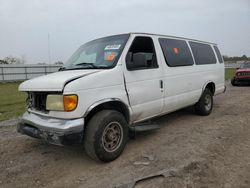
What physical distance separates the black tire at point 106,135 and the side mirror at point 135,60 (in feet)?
2.98

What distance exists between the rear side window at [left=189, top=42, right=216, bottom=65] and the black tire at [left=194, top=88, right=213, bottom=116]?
866mm

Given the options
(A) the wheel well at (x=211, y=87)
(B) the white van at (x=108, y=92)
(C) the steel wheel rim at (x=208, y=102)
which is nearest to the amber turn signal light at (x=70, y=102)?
(B) the white van at (x=108, y=92)

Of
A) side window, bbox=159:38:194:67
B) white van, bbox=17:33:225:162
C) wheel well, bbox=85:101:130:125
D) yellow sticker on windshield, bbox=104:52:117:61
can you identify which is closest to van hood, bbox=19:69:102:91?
white van, bbox=17:33:225:162

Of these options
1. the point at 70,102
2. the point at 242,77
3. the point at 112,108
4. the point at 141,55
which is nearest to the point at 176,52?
the point at 141,55

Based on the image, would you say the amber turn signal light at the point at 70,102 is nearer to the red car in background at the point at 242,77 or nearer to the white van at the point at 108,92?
the white van at the point at 108,92

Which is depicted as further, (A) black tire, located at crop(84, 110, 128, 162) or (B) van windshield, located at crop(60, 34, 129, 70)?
(B) van windshield, located at crop(60, 34, 129, 70)

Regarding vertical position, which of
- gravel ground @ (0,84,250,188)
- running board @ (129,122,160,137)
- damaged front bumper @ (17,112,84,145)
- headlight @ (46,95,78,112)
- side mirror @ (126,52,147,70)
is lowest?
gravel ground @ (0,84,250,188)

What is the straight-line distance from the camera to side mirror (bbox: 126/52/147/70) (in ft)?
13.5

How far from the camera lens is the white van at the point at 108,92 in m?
3.46

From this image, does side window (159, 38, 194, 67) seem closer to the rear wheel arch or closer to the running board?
the rear wheel arch

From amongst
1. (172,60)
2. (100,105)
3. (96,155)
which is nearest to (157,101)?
(172,60)

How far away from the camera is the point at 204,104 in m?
6.66

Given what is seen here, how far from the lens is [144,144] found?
15.0ft

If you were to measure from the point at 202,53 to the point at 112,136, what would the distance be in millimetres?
4100
